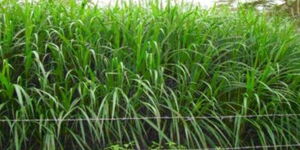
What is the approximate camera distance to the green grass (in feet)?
9.46

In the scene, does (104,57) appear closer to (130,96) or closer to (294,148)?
(130,96)

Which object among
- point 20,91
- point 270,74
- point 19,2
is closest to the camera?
point 20,91

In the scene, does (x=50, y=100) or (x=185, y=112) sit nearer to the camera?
(x=50, y=100)

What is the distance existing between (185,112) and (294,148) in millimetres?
777

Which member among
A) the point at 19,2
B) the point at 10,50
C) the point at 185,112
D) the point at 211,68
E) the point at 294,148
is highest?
the point at 19,2

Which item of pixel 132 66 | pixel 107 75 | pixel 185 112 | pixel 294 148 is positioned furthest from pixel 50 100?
pixel 294 148

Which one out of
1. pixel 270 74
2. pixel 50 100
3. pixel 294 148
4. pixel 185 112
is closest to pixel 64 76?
pixel 50 100

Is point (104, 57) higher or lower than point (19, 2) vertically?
lower

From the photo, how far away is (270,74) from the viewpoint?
3.28 metres

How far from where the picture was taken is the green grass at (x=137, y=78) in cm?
288

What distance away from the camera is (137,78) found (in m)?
3.06

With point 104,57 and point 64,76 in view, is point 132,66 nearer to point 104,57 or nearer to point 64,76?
point 104,57

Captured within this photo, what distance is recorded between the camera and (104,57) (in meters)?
3.18

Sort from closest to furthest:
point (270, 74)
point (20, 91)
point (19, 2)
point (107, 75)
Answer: point (20, 91) → point (107, 75) → point (270, 74) → point (19, 2)
